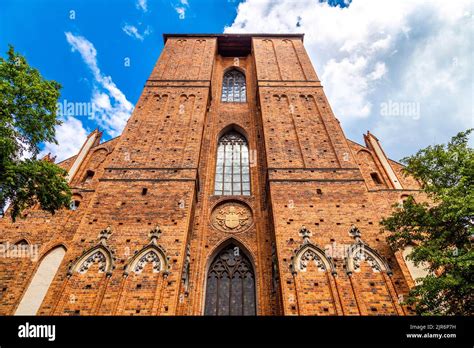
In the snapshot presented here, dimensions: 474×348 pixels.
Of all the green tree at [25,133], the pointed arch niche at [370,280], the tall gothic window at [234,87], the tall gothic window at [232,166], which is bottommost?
the pointed arch niche at [370,280]

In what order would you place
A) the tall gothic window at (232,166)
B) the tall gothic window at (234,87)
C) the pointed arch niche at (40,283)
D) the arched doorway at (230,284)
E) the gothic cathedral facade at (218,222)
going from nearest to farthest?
1. the gothic cathedral facade at (218,222)
2. the pointed arch niche at (40,283)
3. the arched doorway at (230,284)
4. the tall gothic window at (232,166)
5. the tall gothic window at (234,87)

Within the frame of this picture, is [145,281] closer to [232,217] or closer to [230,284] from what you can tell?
[230,284]

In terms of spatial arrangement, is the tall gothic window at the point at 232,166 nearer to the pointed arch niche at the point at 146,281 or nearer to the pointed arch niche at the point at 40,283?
the pointed arch niche at the point at 146,281

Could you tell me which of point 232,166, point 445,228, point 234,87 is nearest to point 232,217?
point 232,166

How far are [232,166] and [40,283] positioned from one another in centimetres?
786

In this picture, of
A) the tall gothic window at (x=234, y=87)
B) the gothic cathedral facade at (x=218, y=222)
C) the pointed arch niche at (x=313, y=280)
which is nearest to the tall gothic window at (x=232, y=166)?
the gothic cathedral facade at (x=218, y=222)

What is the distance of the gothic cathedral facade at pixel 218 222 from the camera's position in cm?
750

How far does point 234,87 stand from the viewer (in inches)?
720

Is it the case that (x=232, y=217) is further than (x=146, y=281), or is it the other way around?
(x=232, y=217)

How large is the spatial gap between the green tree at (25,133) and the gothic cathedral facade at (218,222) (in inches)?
53.8

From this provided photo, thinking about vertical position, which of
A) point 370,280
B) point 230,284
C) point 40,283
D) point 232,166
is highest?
point 232,166

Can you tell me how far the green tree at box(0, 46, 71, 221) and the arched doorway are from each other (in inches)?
184

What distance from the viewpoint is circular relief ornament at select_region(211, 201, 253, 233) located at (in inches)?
414
